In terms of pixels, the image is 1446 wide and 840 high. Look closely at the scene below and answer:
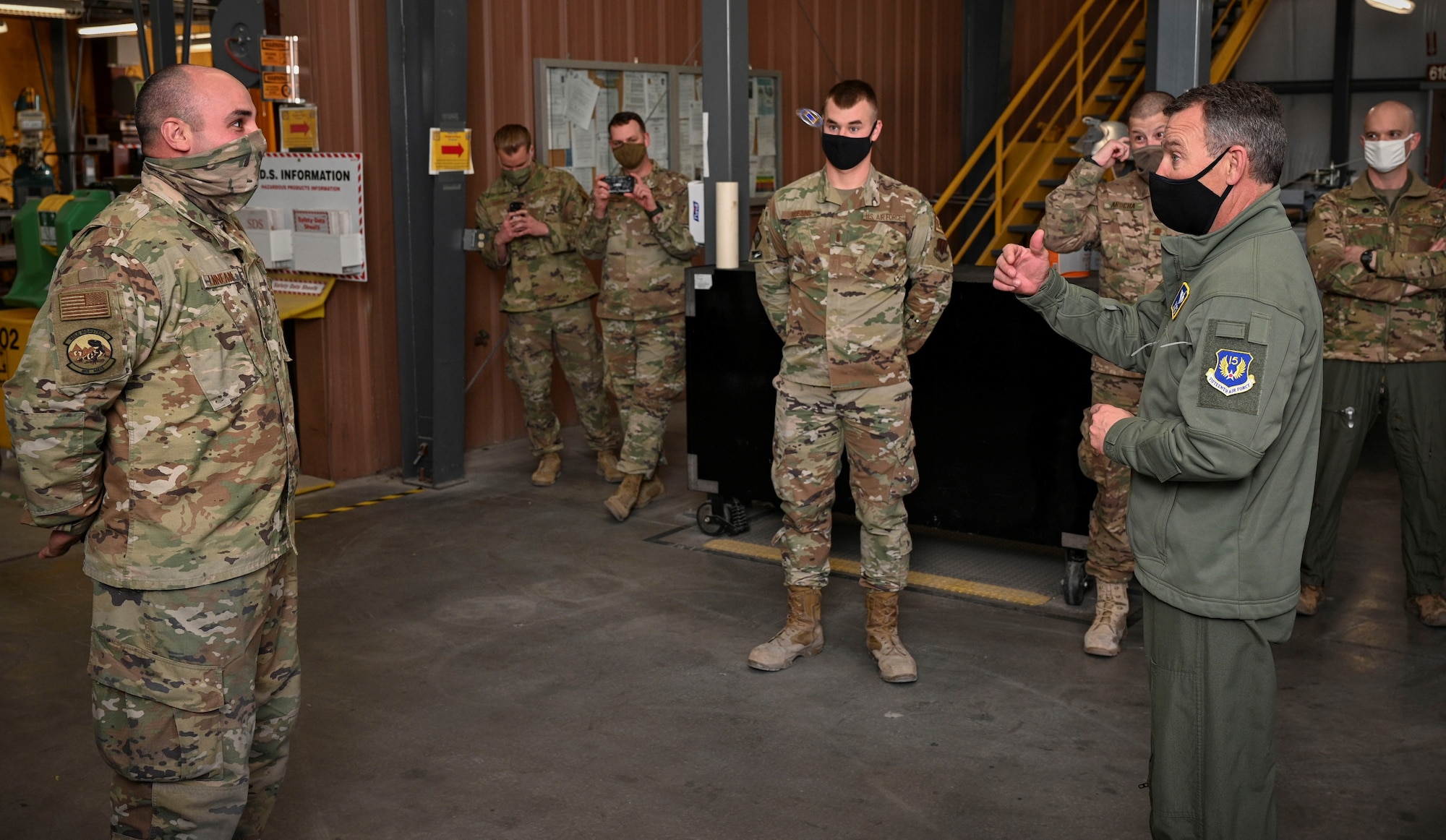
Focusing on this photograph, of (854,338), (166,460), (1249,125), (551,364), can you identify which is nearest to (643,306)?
(551,364)

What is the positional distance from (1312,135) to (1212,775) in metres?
10.6

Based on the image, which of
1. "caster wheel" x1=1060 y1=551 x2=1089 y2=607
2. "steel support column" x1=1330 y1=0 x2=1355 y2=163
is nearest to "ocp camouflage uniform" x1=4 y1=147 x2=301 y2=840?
"caster wheel" x1=1060 y1=551 x2=1089 y2=607

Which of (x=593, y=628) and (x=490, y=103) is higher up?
(x=490, y=103)

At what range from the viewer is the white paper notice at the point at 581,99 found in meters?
8.03

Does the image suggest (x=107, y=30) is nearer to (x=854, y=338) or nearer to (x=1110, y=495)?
(x=854, y=338)

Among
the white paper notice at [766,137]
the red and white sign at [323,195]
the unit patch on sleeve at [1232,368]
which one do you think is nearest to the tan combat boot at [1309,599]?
the unit patch on sleeve at [1232,368]

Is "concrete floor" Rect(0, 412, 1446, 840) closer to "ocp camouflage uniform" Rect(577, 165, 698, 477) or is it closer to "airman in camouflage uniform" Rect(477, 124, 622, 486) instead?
"ocp camouflage uniform" Rect(577, 165, 698, 477)

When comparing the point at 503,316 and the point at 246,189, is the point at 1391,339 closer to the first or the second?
the point at 246,189

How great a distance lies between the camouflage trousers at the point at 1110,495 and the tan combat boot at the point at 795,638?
1.06 meters

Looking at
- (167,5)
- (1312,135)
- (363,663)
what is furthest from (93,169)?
(1312,135)

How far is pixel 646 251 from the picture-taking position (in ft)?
21.4

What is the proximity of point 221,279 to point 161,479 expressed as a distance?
431mm

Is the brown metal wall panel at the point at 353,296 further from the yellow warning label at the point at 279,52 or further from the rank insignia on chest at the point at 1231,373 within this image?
the rank insignia on chest at the point at 1231,373

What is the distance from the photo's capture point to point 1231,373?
7.79ft
